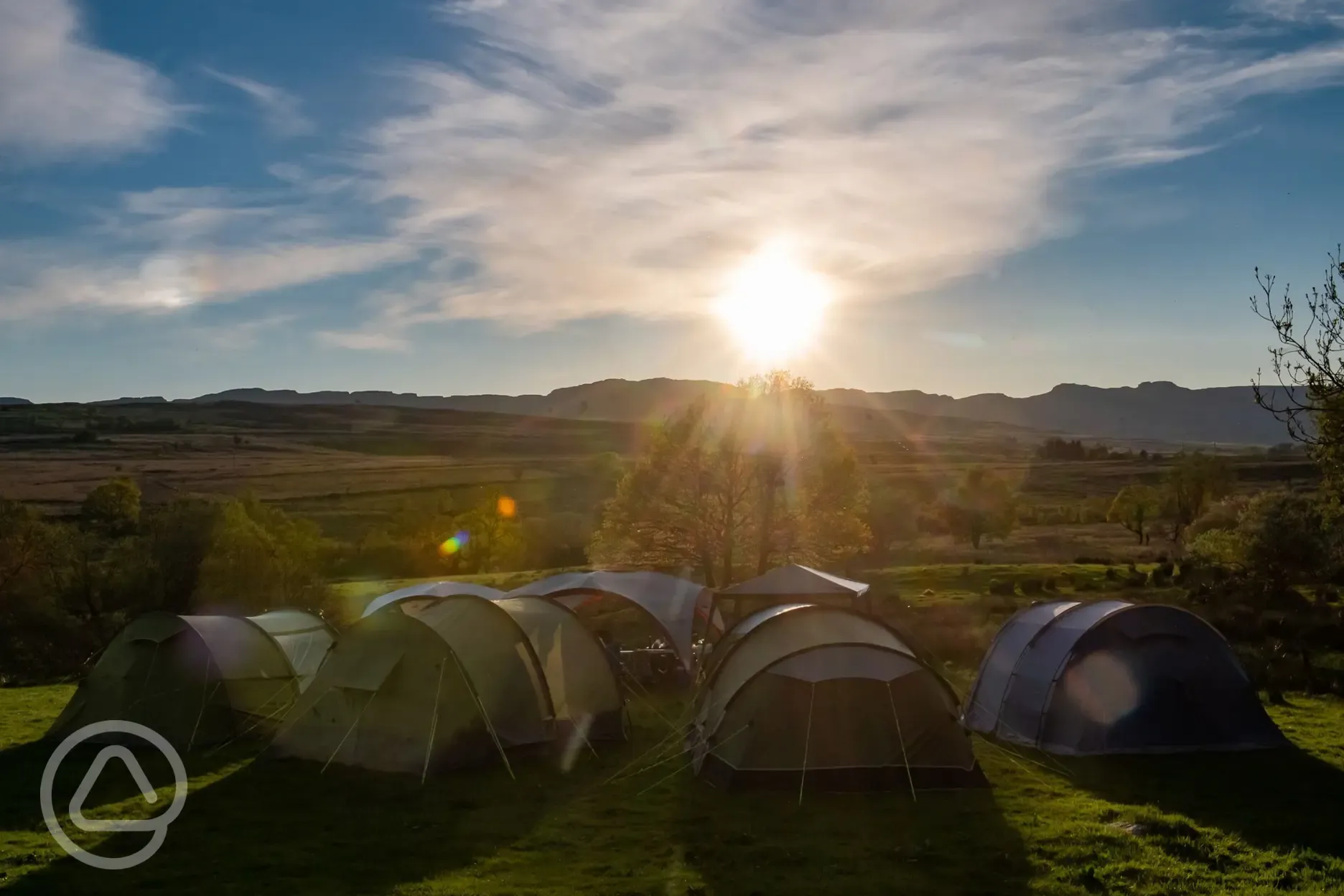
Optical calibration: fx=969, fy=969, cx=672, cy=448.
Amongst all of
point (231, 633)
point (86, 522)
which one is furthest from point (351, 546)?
point (231, 633)

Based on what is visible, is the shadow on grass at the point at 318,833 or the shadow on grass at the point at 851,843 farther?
the shadow on grass at the point at 318,833

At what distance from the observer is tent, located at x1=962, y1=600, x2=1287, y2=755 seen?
56.6ft

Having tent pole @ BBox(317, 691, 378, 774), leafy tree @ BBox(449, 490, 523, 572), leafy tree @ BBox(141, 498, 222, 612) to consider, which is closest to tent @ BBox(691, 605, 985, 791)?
tent pole @ BBox(317, 691, 378, 774)

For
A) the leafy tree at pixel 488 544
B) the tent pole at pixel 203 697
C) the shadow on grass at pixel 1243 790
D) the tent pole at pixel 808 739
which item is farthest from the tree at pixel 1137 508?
the tent pole at pixel 203 697

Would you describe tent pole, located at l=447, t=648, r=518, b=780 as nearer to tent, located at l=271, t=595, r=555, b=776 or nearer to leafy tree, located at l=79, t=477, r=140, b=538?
tent, located at l=271, t=595, r=555, b=776

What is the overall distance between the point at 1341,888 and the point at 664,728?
40.8 ft

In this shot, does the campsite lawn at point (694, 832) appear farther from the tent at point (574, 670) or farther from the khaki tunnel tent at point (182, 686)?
the khaki tunnel tent at point (182, 686)

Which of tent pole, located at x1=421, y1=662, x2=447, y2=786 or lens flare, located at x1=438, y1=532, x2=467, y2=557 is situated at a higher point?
tent pole, located at x1=421, y1=662, x2=447, y2=786

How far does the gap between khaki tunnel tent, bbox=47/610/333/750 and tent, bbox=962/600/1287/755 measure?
48.5ft

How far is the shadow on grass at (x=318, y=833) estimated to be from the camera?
1164cm

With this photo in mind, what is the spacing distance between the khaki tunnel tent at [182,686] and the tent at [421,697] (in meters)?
2.82

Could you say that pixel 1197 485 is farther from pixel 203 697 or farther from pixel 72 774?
pixel 72 774

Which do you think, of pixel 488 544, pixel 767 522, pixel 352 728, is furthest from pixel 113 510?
pixel 352 728

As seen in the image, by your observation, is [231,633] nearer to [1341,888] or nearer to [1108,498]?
[1341,888]
